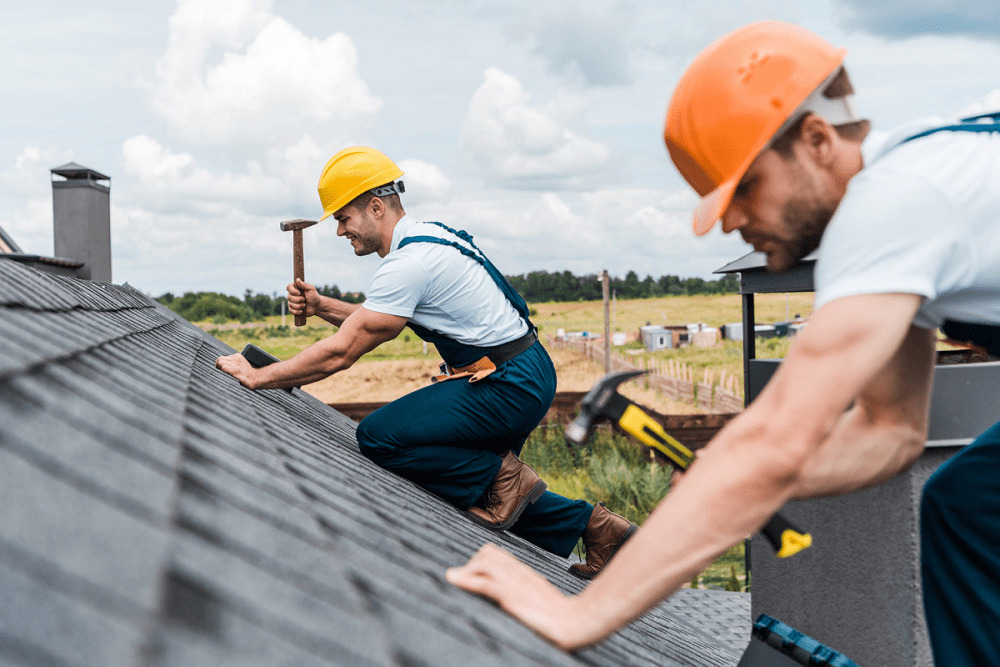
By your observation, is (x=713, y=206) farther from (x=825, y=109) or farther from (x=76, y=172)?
(x=76, y=172)

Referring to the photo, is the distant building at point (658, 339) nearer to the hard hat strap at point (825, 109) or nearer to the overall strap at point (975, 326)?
the overall strap at point (975, 326)

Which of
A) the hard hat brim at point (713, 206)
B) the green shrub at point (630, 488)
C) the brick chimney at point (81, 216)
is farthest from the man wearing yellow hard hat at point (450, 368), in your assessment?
the green shrub at point (630, 488)

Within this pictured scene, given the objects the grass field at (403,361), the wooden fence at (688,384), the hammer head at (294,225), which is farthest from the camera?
the grass field at (403,361)

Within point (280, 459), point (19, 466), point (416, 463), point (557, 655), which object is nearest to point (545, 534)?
point (416, 463)

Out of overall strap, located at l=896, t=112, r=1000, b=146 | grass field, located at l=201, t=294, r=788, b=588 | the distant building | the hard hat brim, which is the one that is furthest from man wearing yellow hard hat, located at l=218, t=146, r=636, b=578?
the distant building

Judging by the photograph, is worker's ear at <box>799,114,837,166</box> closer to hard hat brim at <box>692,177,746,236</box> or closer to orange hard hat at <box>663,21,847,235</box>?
orange hard hat at <box>663,21,847,235</box>

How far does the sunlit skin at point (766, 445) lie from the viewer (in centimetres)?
139

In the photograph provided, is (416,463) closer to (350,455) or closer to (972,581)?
(350,455)

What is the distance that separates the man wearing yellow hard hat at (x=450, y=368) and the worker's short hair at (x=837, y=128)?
222 centimetres

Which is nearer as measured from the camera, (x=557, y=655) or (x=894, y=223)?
(x=894, y=223)

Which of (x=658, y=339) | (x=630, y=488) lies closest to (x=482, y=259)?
(x=630, y=488)

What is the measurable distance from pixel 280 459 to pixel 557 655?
100cm

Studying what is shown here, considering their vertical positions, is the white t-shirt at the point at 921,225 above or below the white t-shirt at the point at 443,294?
above

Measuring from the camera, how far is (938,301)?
5.64 ft
